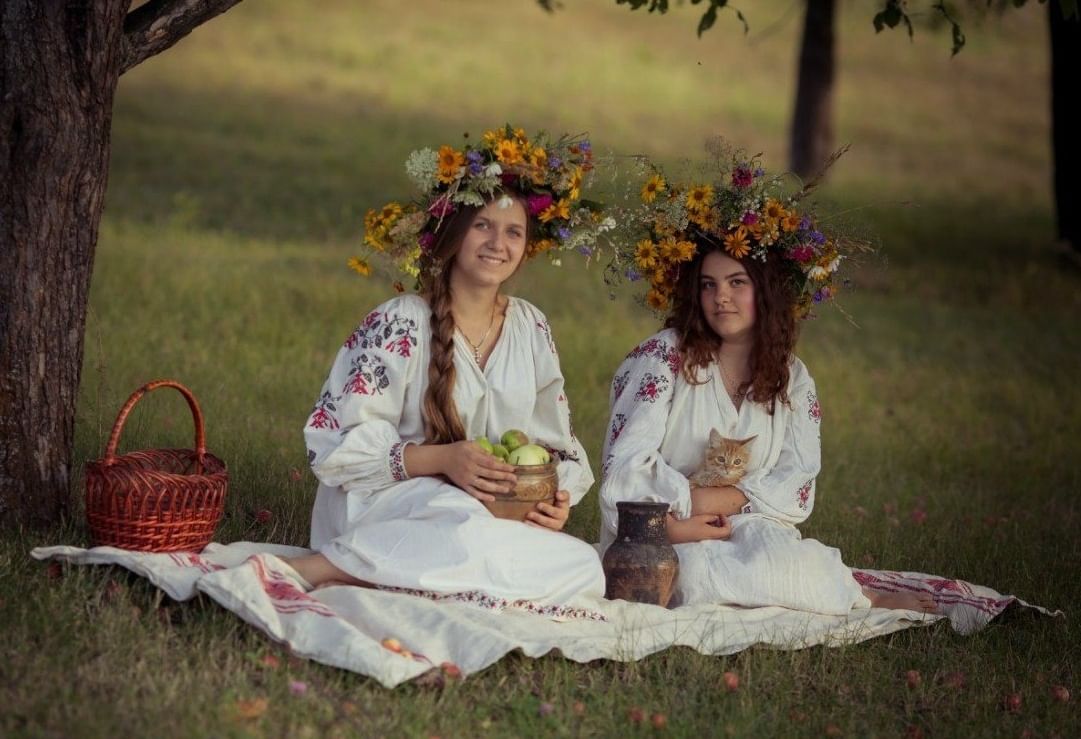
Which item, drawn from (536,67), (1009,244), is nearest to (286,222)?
(1009,244)

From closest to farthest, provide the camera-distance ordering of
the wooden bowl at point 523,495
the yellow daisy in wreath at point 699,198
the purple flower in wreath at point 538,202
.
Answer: the wooden bowl at point 523,495 → the purple flower in wreath at point 538,202 → the yellow daisy in wreath at point 699,198

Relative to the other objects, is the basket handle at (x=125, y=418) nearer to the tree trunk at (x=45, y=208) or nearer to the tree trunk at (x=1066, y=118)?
the tree trunk at (x=45, y=208)

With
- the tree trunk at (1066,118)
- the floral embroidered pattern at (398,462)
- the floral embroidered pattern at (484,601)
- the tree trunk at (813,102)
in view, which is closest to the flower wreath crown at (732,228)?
the floral embroidered pattern at (398,462)

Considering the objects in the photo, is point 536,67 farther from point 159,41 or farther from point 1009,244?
point 159,41

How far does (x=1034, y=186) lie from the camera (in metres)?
24.4

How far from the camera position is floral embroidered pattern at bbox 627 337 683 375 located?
6.02 metres

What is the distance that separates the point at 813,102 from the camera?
779 inches

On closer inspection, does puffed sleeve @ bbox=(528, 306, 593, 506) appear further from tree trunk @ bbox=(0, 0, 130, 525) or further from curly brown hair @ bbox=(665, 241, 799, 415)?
tree trunk @ bbox=(0, 0, 130, 525)

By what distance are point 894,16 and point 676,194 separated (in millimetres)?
1492

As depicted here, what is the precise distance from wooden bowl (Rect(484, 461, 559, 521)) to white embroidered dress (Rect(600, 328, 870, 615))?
0.51m

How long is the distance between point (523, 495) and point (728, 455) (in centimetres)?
101

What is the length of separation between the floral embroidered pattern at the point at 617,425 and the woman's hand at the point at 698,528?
0.39 meters

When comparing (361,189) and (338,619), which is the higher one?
(361,189)

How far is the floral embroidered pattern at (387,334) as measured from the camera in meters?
5.48
